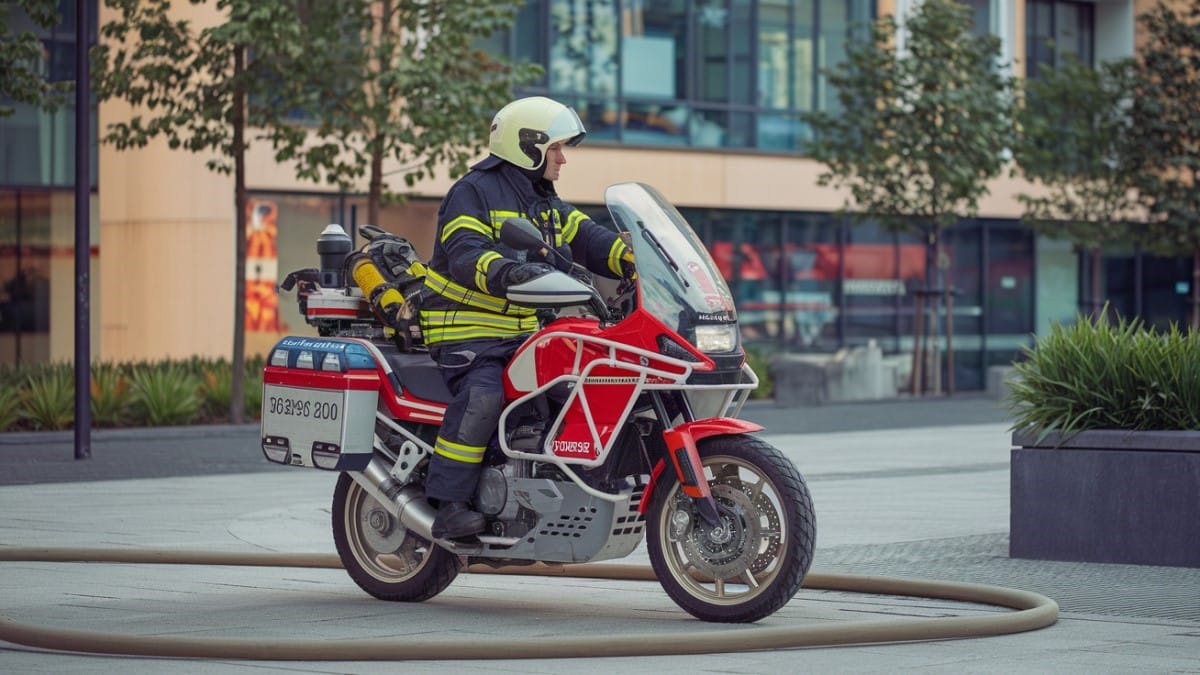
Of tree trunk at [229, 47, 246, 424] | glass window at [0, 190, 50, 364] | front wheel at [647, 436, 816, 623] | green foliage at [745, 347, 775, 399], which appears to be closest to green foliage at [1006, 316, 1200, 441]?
front wheel at [647, 436, 816, 623]

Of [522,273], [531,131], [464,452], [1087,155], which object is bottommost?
[464,452]

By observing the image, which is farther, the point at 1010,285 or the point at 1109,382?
the point at 1010,285

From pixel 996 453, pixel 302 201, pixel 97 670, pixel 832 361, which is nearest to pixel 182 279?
pixel 302 201

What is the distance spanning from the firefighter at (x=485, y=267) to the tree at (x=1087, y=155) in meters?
26.9

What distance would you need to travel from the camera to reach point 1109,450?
32.8 feet

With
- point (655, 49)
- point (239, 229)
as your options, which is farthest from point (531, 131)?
point (655, 49)

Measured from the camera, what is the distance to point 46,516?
41.9 feet

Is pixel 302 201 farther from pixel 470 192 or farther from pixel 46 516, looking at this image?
pixel 470 192

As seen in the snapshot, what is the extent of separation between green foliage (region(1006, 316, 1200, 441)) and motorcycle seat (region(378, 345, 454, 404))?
327cm

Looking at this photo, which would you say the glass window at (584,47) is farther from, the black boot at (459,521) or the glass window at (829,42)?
the black boot at (459,521)

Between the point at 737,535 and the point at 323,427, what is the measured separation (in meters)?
1.88

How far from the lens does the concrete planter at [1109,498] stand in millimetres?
9750

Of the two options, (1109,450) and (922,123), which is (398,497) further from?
(922,123)

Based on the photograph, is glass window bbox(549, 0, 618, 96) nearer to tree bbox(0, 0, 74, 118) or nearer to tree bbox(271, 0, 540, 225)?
tree bbox(271, 0, 540, 225)
